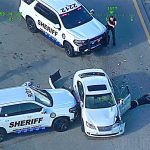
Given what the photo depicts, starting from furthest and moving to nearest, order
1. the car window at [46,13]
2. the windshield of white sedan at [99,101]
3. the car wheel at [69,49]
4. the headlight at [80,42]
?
1. the car window at [46,13]
2. the car wheel at [69,49]
3. the headlight at [80,42]
4. the windshield of white sedan at [99,101]

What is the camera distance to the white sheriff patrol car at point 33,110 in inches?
742

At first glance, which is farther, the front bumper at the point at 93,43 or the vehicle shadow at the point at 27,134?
the front bumper at the point at 93,43

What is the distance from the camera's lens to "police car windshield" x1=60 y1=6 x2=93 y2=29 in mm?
23312

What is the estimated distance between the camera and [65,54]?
23.6m

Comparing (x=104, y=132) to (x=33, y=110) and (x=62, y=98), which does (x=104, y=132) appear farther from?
(x=33, y=110)

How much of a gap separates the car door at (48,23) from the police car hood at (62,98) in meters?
3.80

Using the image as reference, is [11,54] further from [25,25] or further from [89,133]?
[89,133]

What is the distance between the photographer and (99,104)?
19688 mm

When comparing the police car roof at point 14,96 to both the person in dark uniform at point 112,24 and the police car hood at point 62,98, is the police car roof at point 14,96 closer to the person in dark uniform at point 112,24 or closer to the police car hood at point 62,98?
the police car hood at point 62,98

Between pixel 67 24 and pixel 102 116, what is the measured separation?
544 cm

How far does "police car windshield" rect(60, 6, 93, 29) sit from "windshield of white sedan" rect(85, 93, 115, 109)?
14.7 feet

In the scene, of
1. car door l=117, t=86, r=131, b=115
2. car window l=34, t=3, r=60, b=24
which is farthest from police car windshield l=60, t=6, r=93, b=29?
car door l=117, t=86, r=131, b=115

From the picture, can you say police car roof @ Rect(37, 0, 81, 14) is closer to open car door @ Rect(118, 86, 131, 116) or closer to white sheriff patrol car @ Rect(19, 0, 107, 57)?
white sheriff patrol car @ Rect(19, 0, 107, 57)

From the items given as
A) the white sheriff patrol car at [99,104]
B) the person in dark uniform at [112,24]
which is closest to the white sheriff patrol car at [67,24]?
the person in dark uniform at [112,24]
